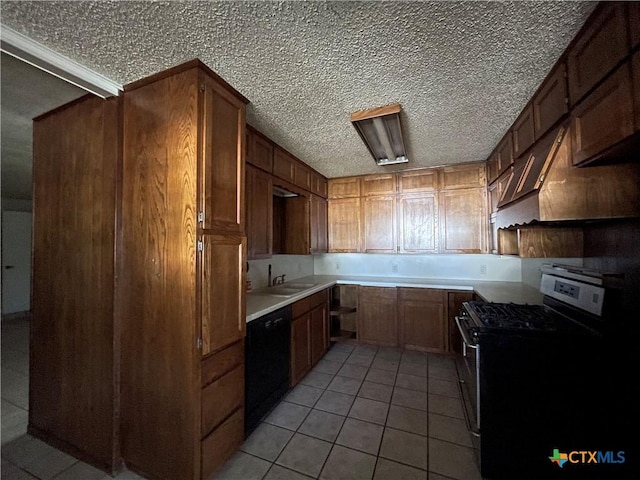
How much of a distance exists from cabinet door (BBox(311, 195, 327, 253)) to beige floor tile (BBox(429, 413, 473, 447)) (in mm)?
2099

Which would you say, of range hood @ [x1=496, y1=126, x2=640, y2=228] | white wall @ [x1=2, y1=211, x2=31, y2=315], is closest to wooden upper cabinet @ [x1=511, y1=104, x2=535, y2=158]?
range hood @ [x1=496, y1=126, x2=640, y2=228]

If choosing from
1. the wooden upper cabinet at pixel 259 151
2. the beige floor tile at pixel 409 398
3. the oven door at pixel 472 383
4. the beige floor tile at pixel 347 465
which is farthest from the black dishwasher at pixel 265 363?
the oven door at pixel 472 383

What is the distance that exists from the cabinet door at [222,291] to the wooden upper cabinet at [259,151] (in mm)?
863

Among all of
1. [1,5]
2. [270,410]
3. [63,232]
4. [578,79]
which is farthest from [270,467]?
[578,79]

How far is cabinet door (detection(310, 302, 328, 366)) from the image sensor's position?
2.74 meters

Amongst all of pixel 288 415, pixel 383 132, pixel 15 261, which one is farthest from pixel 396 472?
pixel 15 261

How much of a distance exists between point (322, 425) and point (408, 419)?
2.20 ft

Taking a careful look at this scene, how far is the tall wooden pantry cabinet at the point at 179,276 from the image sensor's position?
1316 millimetres

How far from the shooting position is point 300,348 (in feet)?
8.07

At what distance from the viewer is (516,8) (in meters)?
1.02

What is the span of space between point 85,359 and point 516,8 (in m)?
2.88

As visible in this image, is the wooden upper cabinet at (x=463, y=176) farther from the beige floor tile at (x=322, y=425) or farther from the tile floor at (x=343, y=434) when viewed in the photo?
the beige floor tile at (x=322, y=425)

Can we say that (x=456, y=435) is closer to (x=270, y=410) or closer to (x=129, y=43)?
(x=270, y=410)

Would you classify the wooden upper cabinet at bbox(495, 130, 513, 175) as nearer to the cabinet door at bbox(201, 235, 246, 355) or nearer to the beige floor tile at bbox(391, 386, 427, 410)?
the beige floor tile at bbox(391, 386, 427, 410)
